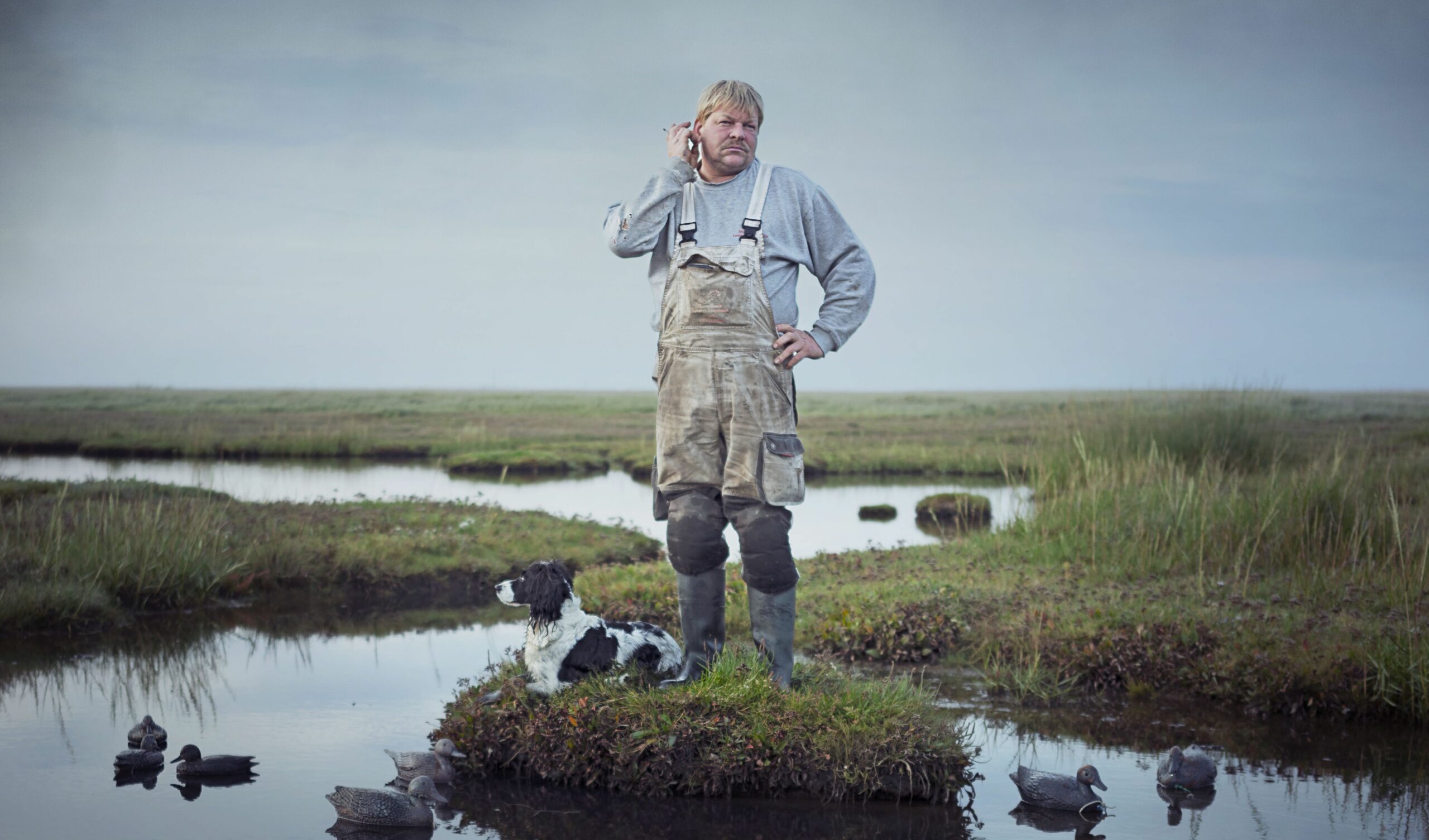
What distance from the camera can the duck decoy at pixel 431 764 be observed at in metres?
5.69

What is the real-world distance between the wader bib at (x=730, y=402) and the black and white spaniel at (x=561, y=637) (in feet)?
2.13

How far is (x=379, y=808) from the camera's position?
16.9 feet

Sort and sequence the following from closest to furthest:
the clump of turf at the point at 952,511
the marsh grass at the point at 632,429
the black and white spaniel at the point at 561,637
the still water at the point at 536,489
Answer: the black and white spaniel at the point at 561,637 < the marsh grass at the point at 632,429 < the still water at the point at 536,489 < the clump of turf at the point at 952,511

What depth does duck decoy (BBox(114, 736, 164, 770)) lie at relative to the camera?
19.6 feet

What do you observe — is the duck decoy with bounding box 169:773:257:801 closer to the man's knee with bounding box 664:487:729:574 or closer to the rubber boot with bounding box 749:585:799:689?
the man's knee with bounding box 664:487:729:574

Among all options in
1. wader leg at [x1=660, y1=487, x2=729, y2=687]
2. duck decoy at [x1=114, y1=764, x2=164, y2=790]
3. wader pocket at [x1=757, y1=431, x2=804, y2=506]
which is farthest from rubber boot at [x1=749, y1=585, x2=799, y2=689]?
duck decoy at [x1=114, y1=764, x2=164, y2=790]

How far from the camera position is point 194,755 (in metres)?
5.95

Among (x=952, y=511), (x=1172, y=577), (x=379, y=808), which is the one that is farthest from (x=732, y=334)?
(x=952, y=511)

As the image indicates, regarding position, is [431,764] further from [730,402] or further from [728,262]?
[728,262]

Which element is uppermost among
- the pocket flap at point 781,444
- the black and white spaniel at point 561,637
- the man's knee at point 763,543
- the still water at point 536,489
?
the pocket flap at point 781,444

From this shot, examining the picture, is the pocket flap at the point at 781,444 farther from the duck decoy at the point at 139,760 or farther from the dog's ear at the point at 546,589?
the duck decoy at the point at 139,760

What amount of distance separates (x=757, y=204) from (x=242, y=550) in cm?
832

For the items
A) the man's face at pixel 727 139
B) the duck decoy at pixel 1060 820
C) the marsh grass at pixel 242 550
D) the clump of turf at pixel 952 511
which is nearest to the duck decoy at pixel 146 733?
the marsh grass at pixel 242 550

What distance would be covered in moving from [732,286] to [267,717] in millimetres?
4168
